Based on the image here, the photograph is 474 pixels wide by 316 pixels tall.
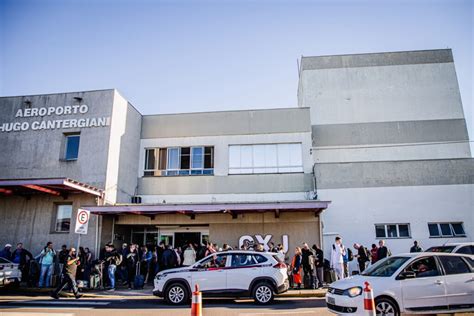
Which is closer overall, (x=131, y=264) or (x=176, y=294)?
(x=176, y=294)

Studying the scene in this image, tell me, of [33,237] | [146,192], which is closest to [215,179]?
[146,192]

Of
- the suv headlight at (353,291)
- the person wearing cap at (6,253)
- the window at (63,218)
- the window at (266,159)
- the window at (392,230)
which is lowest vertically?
the suv headlight at (353,291)

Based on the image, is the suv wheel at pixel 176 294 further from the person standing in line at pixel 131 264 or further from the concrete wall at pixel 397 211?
the concrete wall at pixel 397 211

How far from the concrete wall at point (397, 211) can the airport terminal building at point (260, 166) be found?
0.05 m

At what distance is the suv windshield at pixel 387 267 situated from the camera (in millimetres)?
8078

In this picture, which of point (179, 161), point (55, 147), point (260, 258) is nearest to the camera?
point (260, 258)

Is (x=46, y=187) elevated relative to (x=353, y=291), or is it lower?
elevated

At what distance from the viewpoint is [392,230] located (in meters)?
17.1

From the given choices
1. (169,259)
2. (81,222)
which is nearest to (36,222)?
(81,222)

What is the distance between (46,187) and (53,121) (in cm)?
449

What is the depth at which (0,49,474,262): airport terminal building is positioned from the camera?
17.0 m

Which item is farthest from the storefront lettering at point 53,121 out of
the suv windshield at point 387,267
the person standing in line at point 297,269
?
the suv windshield at point 387,267

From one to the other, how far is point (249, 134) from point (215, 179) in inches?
137

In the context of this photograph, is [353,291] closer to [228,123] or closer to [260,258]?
[260,258]
